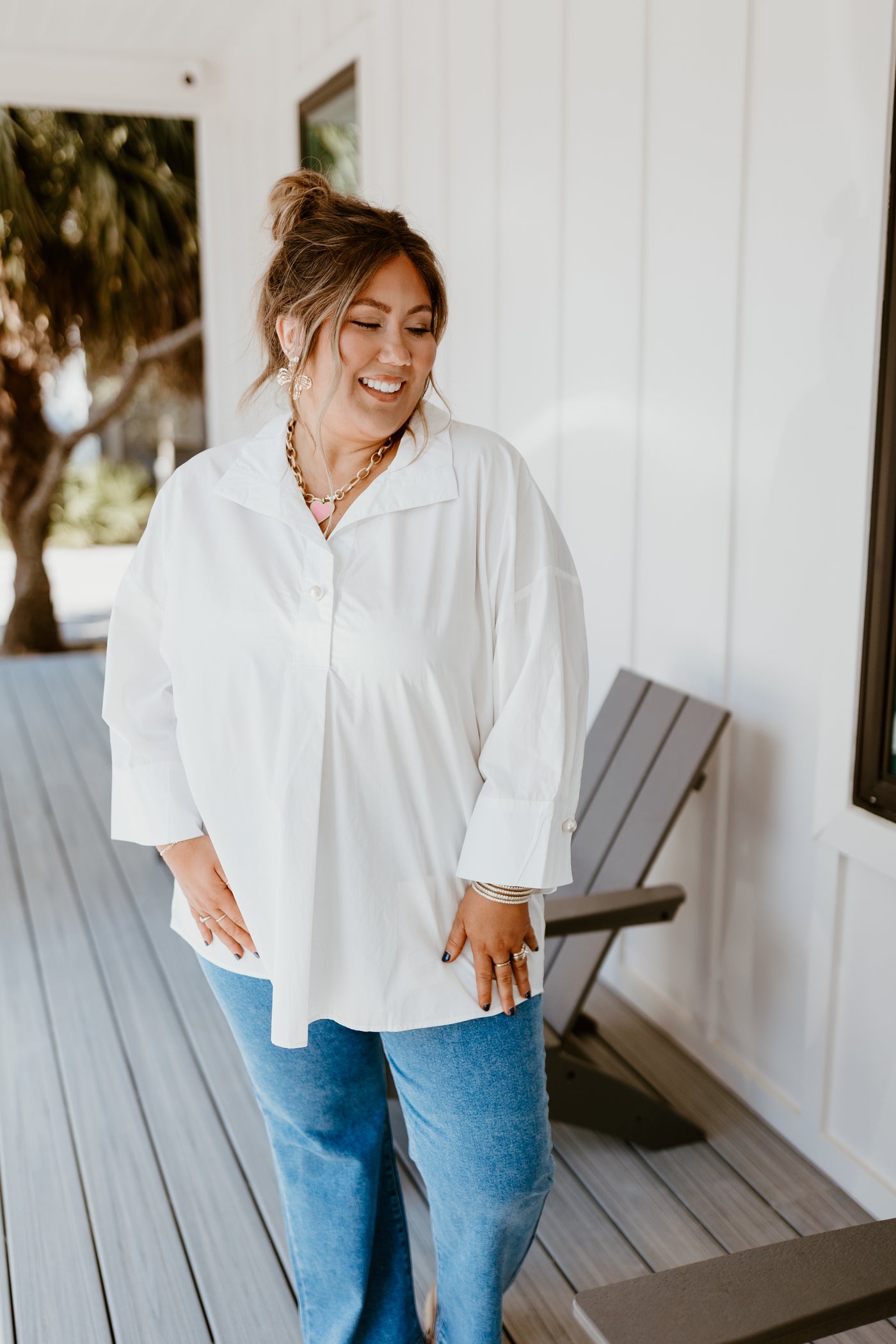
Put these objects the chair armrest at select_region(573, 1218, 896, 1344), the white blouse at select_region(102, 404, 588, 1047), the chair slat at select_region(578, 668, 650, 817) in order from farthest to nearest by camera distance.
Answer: the chair slat at select_region(578, 668, 650, 817)
the white blouse at select_region(102, 404, 588, 1047)
the chair armrest at select_region(573, 1218, 896, 1344)

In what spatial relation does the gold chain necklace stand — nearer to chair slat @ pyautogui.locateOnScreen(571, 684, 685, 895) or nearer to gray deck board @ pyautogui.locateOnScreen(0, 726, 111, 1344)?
chair slat @ pyautogui.locateOnScreen(571, 684, 685, 895)

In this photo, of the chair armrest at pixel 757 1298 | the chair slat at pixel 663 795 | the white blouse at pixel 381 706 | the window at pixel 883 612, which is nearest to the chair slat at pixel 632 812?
the chair slat at pixel 663 795

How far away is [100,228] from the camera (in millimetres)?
8188

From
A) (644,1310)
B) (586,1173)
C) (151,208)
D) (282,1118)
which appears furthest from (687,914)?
(151,208)

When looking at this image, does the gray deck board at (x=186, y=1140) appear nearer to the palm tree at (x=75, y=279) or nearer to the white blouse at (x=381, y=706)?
the white blouse at (x=381, y=706)

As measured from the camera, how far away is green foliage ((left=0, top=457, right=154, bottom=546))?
884 cm

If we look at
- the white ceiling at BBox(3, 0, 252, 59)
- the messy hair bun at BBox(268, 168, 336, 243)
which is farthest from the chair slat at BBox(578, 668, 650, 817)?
the white ceiling at BBox(3, 0, 252, 59)

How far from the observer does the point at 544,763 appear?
1.40 metres

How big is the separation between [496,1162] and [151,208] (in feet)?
26.9

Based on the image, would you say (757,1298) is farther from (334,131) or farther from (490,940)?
(334,131)

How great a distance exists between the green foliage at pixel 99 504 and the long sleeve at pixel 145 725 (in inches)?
298

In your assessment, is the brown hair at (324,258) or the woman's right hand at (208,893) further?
the woman's right hand at (208,893)

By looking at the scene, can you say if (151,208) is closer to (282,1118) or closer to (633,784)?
(633,784)

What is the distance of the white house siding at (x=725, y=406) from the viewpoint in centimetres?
210
